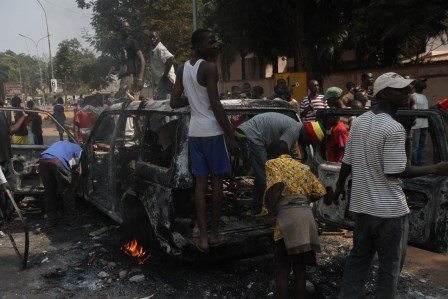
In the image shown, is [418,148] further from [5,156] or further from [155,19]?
[155,19]

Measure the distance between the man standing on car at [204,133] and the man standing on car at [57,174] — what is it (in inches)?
114

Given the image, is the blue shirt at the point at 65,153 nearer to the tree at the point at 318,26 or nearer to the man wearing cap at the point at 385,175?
the man wearing cap at the point at 385,175

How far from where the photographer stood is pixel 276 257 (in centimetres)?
348

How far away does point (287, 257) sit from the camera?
346 cm

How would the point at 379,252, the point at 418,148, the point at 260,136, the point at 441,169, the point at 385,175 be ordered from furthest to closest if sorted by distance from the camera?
the point at 418,148 < the point at 260,136 < the point at 379,252 < the point at 385,175 < the point at 441,169

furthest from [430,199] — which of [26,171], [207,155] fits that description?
[26,171]

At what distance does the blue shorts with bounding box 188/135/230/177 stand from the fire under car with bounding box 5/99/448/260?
147 millimetres

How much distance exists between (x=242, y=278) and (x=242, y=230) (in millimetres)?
552

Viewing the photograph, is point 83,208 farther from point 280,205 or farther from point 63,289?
point 280,205

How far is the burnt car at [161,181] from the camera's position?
3.85 meters

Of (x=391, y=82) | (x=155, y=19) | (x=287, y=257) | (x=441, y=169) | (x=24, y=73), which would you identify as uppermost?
(x=24, y=73)

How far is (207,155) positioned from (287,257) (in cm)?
107

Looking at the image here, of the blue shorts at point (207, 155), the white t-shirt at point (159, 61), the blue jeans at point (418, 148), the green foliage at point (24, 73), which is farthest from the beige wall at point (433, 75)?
the green foliage at point (24, 73)

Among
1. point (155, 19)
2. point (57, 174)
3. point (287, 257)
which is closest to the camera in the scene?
point (287, 257)
